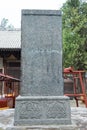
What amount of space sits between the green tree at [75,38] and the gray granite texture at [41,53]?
55.1ft

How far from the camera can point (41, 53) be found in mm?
6113

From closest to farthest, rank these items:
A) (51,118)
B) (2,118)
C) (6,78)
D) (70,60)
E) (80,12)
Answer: (51,118) < (2,118) < (6,78) < (70,60) < (80,12)

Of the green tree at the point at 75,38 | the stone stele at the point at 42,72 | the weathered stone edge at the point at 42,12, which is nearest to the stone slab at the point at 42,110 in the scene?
the stone stele at the point at 42,72

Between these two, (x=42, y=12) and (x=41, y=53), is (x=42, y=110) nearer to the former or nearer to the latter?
(x=41, y=53)

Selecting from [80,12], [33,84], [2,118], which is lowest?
[2,118]

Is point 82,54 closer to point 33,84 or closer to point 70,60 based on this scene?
point 70,60

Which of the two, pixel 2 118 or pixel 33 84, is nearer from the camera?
pixel 33 84

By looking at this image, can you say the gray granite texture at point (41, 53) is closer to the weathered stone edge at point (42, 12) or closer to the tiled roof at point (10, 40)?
the weathered stone edge at point (42, 12)

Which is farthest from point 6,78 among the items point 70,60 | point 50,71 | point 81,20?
point 81,20

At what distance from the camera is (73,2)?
25.0 meters

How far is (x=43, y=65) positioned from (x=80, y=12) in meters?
19.4

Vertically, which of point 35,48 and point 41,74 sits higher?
point 35,48

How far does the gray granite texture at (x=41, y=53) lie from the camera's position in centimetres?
604

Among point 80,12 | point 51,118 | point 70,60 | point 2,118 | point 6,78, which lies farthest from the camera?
point 80,12
